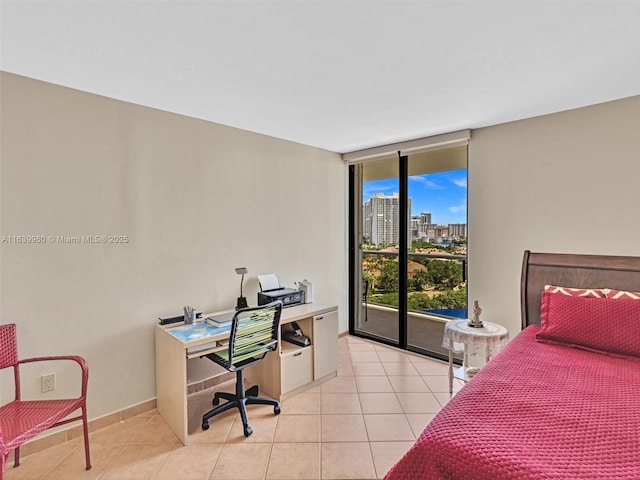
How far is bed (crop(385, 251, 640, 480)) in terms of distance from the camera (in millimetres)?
1091

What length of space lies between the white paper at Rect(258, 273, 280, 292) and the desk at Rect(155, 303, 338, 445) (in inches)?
11.8

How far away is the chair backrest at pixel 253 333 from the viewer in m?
2.25

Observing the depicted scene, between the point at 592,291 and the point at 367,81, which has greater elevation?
the point at 367,81

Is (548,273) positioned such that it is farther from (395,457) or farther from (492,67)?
(395,457)

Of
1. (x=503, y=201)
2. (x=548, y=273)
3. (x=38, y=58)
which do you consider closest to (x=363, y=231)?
(x=503, y=201)

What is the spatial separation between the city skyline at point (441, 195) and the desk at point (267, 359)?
1.49 metres

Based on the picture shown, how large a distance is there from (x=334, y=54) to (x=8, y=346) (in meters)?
2.51

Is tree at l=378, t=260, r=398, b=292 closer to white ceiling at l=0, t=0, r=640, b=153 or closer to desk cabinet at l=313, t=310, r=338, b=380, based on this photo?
desk cabinet at l=313, t=310, r=338, b=380

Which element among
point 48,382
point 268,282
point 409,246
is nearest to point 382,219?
point 409,246

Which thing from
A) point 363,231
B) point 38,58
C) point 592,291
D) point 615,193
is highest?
point 38,58

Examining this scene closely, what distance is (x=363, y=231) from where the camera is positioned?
4.22 meters

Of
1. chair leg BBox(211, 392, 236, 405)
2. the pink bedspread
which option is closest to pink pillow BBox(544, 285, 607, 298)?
the pink bedspread

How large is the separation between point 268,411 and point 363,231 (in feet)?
7.87

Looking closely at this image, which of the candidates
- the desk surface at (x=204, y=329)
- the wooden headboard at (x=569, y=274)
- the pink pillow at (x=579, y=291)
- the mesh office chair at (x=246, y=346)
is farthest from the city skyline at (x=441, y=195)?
the mesh office chair at (x=246, y=346)
